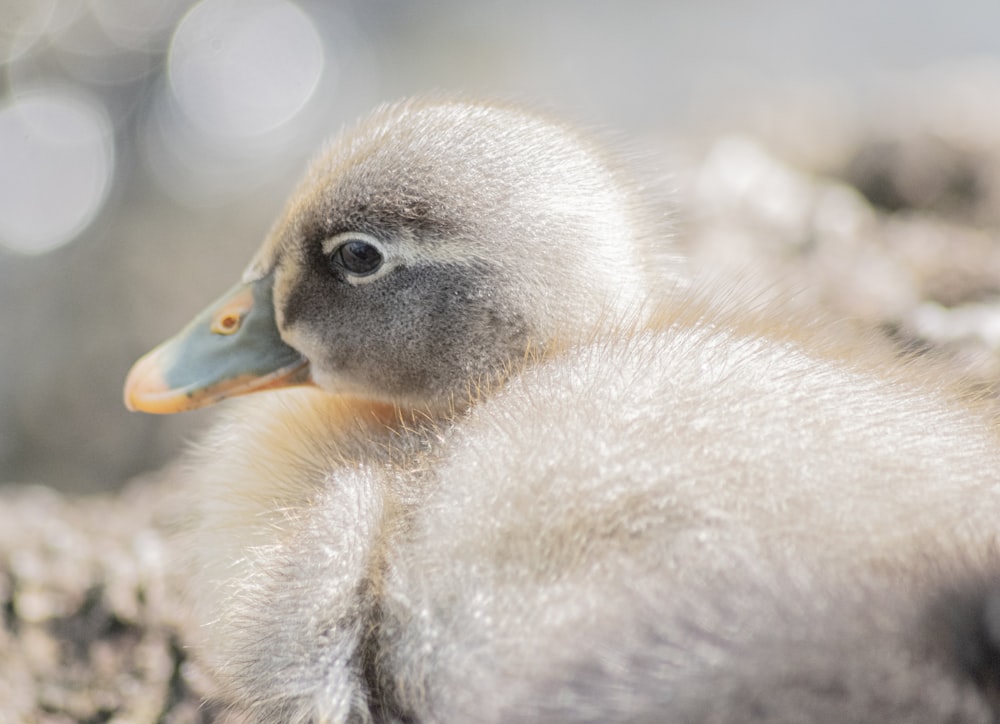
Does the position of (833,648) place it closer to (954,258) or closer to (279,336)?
(279,336)

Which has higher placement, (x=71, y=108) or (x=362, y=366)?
(x=362, y=366)

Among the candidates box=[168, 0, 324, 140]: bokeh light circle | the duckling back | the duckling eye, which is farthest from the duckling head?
box=[168, 0, 324, 140]: bokeh light circle

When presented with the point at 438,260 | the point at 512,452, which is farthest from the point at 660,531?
the point at 438,260

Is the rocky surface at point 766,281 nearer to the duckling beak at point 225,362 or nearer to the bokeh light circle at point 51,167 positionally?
the duckling beak at point 225,362

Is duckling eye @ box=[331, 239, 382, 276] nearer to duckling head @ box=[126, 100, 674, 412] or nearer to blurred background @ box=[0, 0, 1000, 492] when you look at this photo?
duckling head @ box=[126, 100, 674, 412]

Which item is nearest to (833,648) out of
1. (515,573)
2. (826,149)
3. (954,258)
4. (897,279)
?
(515,573)

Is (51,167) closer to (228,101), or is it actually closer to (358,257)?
(228,101)

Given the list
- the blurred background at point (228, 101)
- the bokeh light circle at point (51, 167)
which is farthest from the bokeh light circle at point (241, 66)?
the bokeh light circle at point (51, 167)
